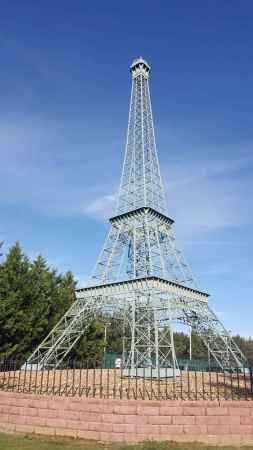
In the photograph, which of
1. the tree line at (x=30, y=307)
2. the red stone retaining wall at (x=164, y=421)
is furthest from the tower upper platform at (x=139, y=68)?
the red stone retaining wall at (x=164, y=421)

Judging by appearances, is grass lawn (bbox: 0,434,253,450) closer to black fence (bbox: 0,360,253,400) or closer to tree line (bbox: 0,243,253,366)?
black fence (bbox: 0,360,253,400)

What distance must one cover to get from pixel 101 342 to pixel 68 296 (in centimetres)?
647

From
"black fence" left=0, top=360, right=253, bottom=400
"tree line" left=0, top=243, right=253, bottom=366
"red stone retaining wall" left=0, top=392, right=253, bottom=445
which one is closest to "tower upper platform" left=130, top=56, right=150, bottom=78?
"tree line" left=0, top=243, right=253, bottom=366

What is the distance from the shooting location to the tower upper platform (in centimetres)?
4625

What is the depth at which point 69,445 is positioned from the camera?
10492 mm

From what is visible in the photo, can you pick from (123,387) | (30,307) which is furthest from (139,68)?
(123,387)

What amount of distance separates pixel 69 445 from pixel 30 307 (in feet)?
87.3

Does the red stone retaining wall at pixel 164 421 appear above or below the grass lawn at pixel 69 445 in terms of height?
above

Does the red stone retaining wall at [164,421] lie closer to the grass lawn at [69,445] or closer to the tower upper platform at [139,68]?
the grass lawn at [69,445]

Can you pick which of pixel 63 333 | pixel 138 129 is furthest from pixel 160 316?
pixel 138 129

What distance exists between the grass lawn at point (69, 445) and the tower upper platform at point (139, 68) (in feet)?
139

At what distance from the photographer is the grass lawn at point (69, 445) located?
9.87 meters

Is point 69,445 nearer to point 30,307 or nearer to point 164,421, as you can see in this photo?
point 164,421

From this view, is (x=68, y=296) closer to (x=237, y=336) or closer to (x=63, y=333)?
(x=63, y=333)
